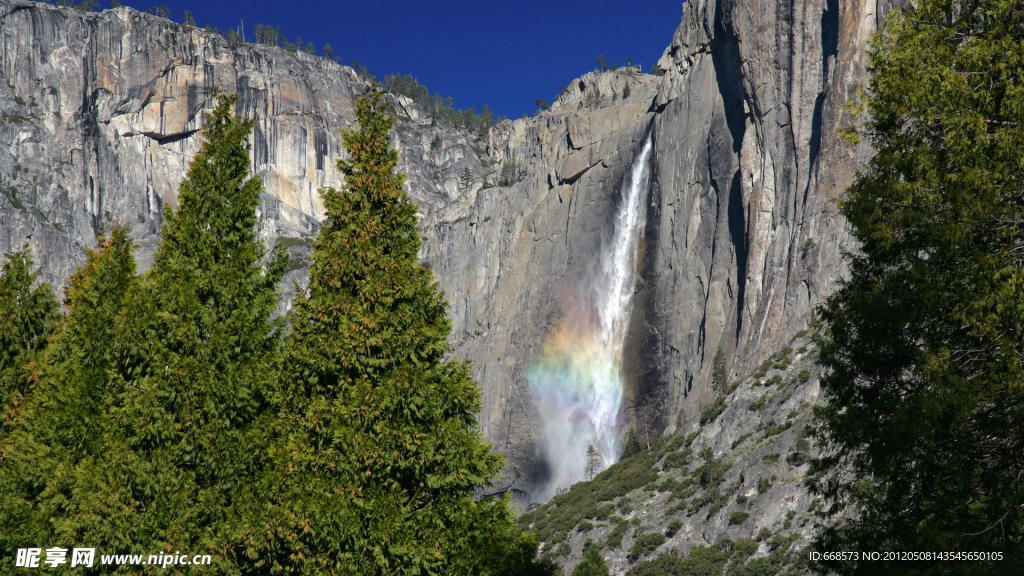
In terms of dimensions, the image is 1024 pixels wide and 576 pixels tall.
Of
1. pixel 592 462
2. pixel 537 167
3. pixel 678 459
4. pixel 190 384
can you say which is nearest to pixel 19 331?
pixel 190 384

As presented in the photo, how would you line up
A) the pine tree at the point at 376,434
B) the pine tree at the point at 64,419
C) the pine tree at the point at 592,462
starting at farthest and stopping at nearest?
the pine tree at the point at 592,462, the pine tree at the point at 64,419, the pine tree at the point at 376,434

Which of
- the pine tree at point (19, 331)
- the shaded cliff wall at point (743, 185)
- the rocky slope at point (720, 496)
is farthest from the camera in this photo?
the shaded cliff wall at point (743, 185)

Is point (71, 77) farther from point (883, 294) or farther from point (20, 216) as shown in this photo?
point (883, 294)

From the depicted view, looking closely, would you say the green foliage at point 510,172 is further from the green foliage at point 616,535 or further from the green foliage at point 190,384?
the green foliage at point 190,384

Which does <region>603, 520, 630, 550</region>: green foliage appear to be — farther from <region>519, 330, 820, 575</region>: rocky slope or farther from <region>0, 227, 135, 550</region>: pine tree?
<region>0, 227, 135, 550</region>: pine tree

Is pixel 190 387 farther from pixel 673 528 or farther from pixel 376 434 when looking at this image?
pixel 673 528

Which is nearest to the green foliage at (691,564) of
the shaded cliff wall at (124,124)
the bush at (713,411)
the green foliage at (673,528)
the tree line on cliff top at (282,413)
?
the green foliage at (673,528)

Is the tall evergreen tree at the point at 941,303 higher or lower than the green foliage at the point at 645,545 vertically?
higher
